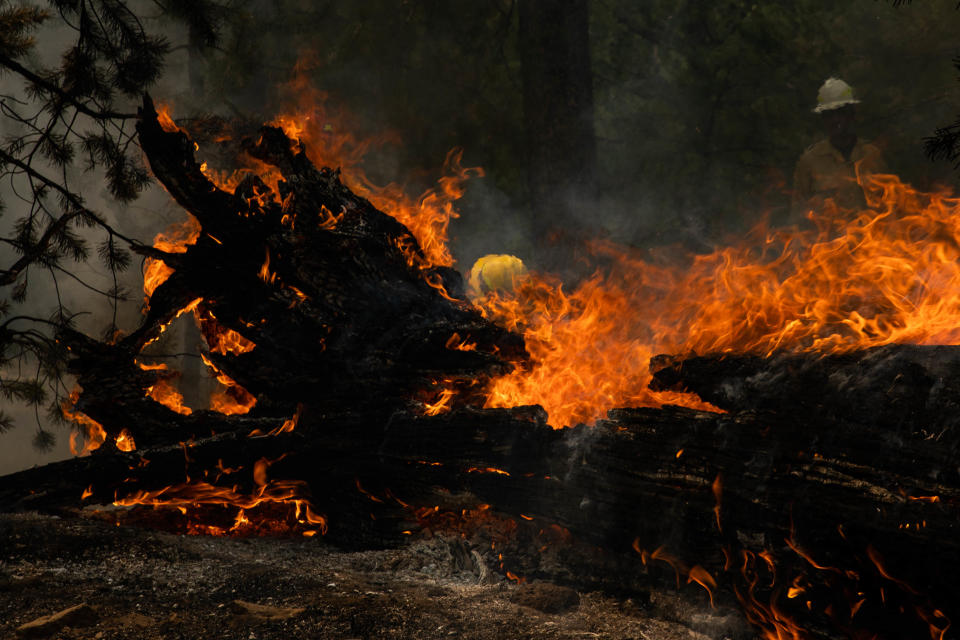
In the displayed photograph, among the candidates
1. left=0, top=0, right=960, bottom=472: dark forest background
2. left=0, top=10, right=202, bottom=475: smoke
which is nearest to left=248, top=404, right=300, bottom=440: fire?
left=0, top=0, right=960, bottom=472: dark forest background

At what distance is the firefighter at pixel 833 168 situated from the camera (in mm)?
8117

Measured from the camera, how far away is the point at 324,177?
564 cm

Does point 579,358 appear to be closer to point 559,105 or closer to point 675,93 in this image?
point 559,105

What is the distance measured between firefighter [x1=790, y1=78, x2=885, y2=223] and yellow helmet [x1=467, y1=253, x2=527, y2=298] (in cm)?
373

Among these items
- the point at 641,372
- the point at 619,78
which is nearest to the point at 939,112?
the point at 619,78

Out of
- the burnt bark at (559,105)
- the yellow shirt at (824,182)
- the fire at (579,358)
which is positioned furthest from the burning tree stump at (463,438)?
→ the yellow shirt at (824,182)

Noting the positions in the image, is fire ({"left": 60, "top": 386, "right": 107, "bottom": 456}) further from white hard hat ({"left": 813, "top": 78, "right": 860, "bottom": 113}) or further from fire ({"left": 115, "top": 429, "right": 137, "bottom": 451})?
white hard hat ({"left": 813, "top": 78, "right": 860, "bottom": 113})

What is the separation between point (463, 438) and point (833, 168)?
656 centimetres

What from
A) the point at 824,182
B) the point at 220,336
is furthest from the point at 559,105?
the point at 220,336

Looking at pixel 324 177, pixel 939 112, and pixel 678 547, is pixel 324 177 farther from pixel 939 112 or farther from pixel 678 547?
pixel 939 112

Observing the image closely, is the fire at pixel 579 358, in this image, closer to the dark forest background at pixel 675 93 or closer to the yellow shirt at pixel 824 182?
the yellow shirt at pixel 824 182

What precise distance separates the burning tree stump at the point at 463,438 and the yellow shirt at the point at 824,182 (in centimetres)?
522

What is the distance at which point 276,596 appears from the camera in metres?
3.02

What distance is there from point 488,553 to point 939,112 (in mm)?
11086
